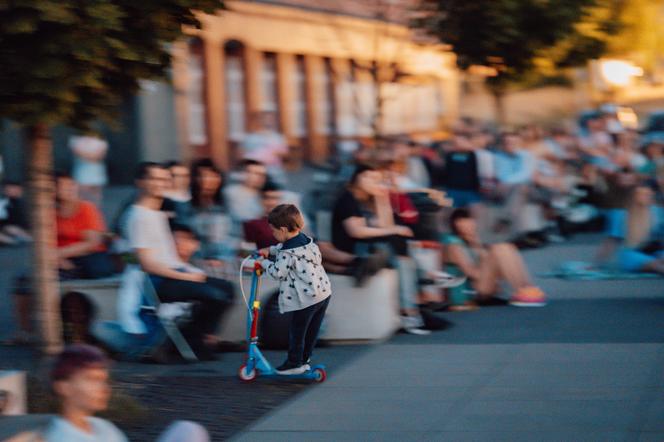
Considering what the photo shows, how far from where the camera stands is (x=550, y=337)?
10273 mm

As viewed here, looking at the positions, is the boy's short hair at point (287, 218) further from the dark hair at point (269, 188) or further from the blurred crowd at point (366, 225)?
the dark hair at point (269, 188)

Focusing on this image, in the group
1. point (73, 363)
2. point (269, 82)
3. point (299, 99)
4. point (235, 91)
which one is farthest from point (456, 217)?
point (299, 99)

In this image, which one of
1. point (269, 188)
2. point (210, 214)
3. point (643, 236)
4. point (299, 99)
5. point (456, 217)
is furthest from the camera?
point (299, 99)

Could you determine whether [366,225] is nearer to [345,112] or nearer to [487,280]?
[487,280]

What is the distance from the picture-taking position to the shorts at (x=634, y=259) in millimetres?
13195

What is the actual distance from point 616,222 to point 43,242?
8.38 metres

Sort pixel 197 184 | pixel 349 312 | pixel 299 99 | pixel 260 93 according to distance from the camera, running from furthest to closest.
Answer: pixel 299 99 → pixel 260 93 → pixel 197 184 → pixel 349 312

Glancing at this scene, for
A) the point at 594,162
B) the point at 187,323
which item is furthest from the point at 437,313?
the point at 594,162

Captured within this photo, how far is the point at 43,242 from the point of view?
317 inches

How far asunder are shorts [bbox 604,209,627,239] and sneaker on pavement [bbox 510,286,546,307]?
253cm

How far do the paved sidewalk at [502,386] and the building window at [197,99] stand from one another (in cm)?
1890

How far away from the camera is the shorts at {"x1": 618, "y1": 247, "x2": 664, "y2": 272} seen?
1320cm

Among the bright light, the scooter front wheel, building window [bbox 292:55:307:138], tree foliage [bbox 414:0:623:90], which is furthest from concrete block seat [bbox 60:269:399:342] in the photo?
building window [bbox 292:55:307:138]

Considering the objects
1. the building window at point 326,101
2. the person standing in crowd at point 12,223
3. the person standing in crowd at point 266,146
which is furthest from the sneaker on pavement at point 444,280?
the building window at point 326,101
